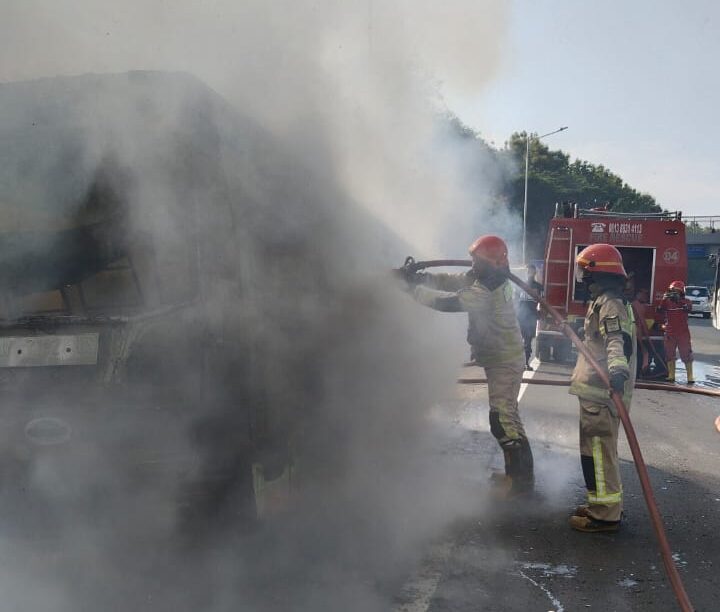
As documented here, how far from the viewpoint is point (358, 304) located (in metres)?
4.72

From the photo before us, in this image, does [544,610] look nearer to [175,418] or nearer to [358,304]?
[175,418]

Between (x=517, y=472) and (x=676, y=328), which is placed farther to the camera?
(x=676, y=328)

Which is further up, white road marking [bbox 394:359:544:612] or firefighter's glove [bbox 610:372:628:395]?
firefighter's glove [bbox 610:372:628:395]

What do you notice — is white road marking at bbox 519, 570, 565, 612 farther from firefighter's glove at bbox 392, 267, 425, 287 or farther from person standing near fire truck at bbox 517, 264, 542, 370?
person standing near fire truck at bbox 517, 264, 542, 370

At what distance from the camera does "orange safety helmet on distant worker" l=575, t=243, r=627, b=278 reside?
4.22 m

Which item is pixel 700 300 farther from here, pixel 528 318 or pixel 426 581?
pixel 426 581

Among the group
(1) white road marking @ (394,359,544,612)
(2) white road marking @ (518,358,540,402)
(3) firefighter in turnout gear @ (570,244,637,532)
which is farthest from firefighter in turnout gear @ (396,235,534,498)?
(2) white road marking @ (518,358,540,402)

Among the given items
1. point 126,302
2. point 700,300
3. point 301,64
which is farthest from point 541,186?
point 126,302

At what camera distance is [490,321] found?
4.64m

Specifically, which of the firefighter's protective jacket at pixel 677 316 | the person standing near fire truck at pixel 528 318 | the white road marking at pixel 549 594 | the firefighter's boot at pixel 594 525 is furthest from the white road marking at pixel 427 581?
the firefighter's protective jacket at pixel 677 316

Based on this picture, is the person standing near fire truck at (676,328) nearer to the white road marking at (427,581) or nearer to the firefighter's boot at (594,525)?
the firefighter's boot at (594,525)

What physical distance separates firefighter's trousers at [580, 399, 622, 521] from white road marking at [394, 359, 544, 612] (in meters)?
0.89

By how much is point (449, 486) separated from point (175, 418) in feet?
7.93

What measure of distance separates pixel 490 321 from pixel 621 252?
7867 mm
